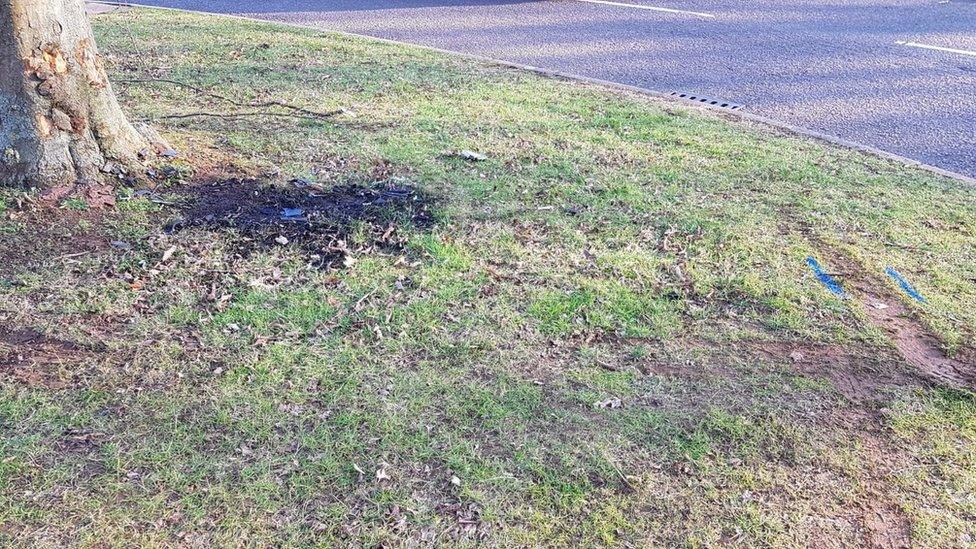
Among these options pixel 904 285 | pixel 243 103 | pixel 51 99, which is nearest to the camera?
pixel 904 285

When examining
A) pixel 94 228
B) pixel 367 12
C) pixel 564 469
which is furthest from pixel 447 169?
pixel 367 12

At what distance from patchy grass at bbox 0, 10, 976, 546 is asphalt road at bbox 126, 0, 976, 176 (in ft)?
4.29

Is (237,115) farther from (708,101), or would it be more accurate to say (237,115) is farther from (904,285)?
(904,285)

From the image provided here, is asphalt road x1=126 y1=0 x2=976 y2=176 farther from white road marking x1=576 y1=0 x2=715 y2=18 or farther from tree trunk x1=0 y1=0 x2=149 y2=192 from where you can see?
tree trunk x1=0 y1=0 x2=149 y2=192

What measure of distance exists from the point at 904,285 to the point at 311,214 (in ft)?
9.61

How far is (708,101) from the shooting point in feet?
22.1

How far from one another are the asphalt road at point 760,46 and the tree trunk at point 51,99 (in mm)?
4284

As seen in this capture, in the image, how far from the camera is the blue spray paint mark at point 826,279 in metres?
3.80

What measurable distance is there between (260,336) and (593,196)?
7.15 ft

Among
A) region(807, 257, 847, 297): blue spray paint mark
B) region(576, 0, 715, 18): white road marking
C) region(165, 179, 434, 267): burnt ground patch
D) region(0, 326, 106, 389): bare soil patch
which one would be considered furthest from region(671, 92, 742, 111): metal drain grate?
region(0, 326, 106, 389): bare soil patch

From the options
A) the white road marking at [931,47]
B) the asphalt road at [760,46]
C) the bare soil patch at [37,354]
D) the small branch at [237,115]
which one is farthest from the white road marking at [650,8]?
the bare soil patch at [37,354]

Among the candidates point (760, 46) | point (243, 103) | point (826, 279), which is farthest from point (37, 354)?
point (760, 46)

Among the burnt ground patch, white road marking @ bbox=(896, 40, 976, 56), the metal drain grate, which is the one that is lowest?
the burnt ground patch

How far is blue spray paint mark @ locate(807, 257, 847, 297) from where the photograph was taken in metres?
3.80
